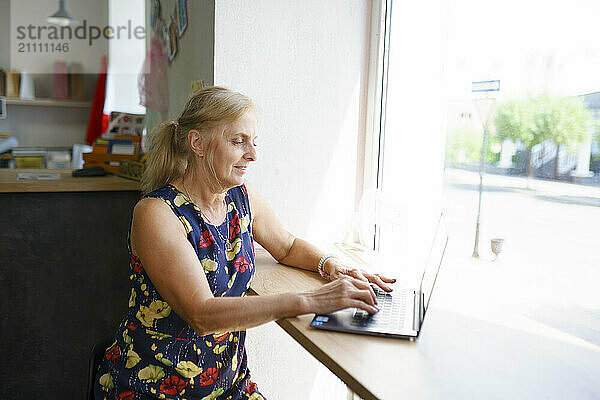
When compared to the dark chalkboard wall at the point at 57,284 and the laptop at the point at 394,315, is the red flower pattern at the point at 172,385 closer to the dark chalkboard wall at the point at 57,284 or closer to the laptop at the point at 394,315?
the laptop at the point at 394,315

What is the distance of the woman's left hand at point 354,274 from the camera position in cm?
152

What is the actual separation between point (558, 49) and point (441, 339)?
83 cm

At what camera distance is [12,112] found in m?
5.45

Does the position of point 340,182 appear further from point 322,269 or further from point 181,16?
point 181,16

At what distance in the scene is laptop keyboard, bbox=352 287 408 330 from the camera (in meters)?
1.26

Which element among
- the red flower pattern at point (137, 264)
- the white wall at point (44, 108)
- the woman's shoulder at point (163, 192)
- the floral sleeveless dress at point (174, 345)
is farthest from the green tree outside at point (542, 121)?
the white wall at point (44, 108)

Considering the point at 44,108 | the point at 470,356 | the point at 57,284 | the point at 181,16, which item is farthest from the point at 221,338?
the point at 44,108

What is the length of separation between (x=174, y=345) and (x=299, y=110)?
1.02 m

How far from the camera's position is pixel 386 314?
1.33 metres

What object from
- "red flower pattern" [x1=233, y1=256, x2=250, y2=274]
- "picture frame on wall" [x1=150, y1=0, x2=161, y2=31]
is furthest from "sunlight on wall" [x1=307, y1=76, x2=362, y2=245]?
"picture frame on wall" [x1=150, y1=0, x2=161, y2=31]

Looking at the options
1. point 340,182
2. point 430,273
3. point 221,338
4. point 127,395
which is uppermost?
point 340,182

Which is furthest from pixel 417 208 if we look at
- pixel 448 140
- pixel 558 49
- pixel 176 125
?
pixel 176 125

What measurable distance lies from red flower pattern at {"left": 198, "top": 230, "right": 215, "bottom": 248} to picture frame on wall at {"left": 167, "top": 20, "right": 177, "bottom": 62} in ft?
4.26

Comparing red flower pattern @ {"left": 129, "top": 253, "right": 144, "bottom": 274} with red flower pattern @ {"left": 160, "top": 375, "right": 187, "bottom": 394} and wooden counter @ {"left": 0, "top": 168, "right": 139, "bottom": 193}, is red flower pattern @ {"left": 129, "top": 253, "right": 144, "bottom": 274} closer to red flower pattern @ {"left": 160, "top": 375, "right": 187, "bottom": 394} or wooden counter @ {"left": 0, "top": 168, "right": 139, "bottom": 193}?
red flower pattern @ {"left": 160, "top": 375, "right": 187, "bottom": 394}
